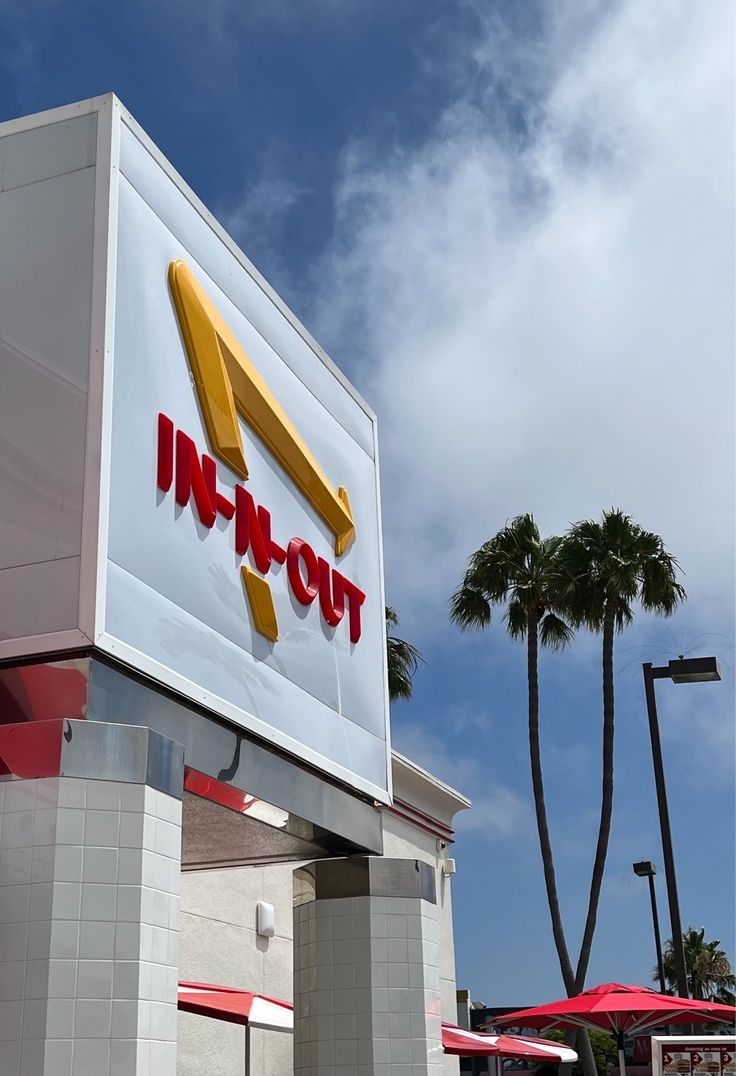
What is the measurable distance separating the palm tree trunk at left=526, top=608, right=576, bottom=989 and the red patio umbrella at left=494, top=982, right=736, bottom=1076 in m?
6.54

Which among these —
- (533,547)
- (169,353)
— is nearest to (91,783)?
(169,353)

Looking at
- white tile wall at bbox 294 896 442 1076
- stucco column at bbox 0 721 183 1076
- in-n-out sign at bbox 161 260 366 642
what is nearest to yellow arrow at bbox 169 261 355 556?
in-n-out sign at bbox 161 260 366 642

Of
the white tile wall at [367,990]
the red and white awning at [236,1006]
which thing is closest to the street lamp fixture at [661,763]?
the red and white awning at [236,1006]

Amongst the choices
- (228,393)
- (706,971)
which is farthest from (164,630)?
(706,971)

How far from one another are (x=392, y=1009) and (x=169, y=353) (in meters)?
5.32

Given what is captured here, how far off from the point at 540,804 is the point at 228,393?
74.2 ft

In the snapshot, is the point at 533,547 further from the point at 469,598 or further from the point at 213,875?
the point at 213,875

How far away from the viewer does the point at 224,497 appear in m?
8.45

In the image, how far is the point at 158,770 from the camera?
22.0 feet

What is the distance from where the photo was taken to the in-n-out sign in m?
8.02

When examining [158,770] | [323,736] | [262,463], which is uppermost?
[262,463]

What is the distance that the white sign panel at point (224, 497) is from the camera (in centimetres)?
722

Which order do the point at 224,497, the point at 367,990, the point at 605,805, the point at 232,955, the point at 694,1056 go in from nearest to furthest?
the point at 224,497 → the point at 367,990 → the point at 694,1056 → the point at 232,955 → the point at 605,805

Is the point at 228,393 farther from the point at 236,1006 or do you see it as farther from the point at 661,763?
the point at 661,763
